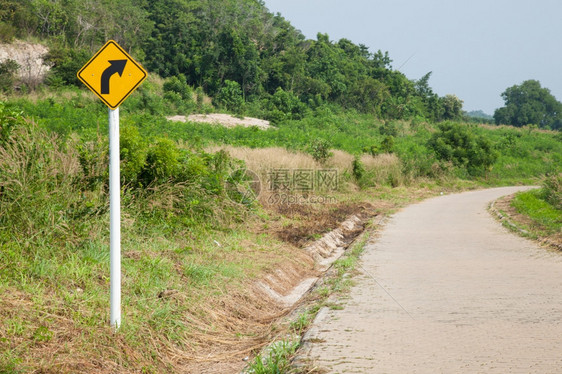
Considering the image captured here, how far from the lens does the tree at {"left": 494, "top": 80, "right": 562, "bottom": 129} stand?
101m

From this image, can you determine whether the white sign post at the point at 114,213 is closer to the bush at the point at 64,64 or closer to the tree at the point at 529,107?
the bush at the point at 64,64

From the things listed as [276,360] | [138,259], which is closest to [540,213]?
[138,259]

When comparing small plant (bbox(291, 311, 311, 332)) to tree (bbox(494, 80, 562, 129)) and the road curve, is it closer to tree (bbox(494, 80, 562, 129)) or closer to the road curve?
the road curve

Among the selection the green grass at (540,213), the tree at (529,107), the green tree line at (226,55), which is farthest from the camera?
the tree at (529,107)

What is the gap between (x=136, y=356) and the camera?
571 cm

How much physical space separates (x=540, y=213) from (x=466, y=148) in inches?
1065

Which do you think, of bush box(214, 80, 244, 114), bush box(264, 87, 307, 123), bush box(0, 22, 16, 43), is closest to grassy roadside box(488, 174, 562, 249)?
bush box(264, 87, 307, 123)

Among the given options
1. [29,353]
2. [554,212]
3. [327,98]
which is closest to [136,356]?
[29,353]

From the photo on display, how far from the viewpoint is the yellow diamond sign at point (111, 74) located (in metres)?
5.68

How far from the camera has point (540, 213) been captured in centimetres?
1845

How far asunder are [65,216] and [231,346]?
3404 mm

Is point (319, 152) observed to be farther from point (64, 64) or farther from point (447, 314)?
point (64, 64)

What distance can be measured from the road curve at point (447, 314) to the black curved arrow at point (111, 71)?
337cm

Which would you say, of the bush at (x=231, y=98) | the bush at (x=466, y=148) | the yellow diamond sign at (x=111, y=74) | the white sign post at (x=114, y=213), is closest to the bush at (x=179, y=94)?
the bush at (x=231, y=98)
